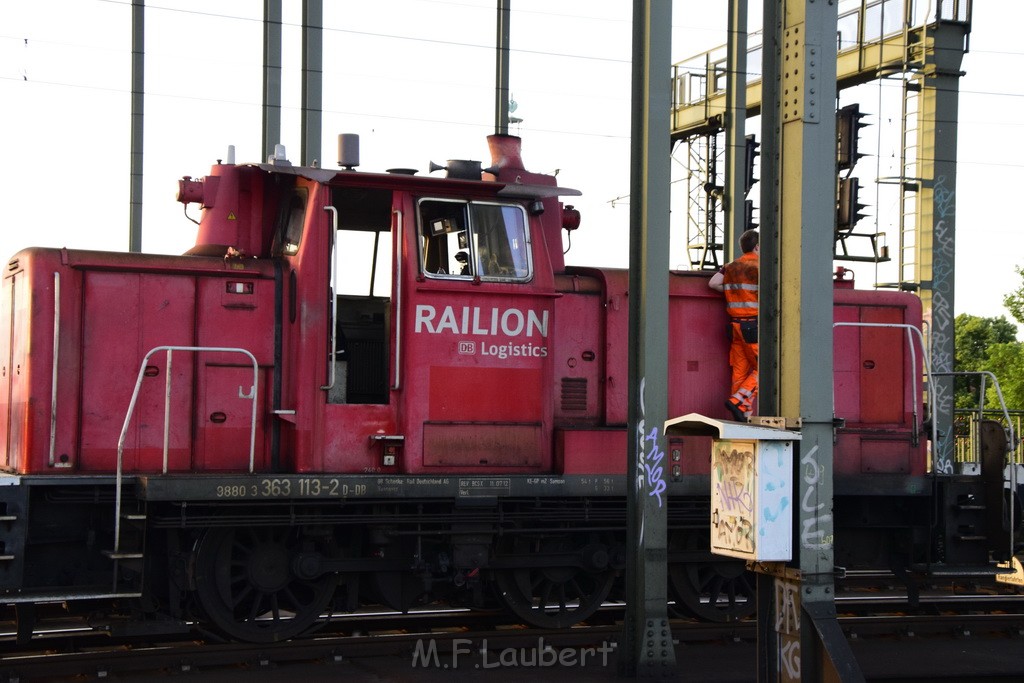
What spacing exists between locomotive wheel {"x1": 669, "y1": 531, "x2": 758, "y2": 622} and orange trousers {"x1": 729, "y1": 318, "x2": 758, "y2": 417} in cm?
113

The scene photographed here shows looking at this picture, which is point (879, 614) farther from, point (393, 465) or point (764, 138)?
point (764, 138)

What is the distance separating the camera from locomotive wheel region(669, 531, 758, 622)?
8.86 meters

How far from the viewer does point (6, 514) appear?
23.0 feet

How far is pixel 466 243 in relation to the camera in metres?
8.14

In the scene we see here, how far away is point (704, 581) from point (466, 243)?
135 inches

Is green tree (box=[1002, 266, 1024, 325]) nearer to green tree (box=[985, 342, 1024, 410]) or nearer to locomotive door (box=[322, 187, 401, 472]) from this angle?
green tree (box=[985, 342, 1024, 410])

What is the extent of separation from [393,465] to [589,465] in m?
1.53

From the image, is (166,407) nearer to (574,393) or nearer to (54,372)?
(54,372)

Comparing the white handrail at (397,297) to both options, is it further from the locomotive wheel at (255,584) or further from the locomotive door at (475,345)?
the locomotive wheel at (255,584)

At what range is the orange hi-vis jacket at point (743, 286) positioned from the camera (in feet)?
28.7

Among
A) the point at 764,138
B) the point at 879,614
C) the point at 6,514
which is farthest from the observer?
the point at 879,614

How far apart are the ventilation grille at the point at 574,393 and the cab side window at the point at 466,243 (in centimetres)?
99

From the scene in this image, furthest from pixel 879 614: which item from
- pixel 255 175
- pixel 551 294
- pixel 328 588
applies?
pixel 255 175

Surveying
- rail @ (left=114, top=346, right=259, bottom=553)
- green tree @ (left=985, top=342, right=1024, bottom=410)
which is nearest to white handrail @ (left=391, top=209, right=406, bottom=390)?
rail @ (left=114, top=346, right=259, bottom=553)
